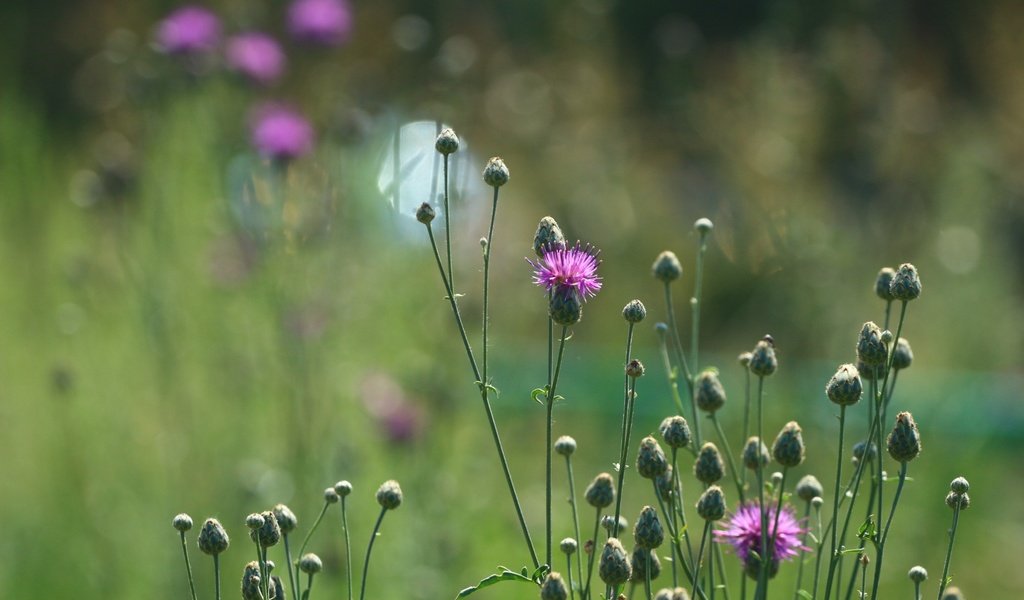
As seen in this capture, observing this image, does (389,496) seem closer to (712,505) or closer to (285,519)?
(285,519)

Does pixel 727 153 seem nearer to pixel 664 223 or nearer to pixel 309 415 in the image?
pixel 664 223

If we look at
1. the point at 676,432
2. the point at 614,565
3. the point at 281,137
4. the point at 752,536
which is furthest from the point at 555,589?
the point at 281,137

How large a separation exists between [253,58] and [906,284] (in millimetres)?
2143

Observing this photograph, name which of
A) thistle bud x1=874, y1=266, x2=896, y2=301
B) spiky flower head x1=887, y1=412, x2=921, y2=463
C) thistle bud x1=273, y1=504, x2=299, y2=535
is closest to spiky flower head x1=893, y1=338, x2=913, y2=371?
thistle bud x1=874, y1=266, x2=896, y2=301

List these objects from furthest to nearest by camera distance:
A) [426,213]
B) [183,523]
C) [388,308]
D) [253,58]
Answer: [388,308]
[253,58]
[426,213]
[183,523]

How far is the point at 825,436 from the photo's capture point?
3.15 meters

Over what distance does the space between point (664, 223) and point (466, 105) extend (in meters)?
2.60

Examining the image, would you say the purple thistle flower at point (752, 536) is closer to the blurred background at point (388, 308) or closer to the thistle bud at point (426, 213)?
the thistle bud at point (426, 213)

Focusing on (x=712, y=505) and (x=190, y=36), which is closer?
(x=712, y=505)

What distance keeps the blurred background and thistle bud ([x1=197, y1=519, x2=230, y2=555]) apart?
3.62ft

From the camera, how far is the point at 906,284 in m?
0.99

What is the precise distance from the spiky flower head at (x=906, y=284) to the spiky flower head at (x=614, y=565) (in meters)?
0.31

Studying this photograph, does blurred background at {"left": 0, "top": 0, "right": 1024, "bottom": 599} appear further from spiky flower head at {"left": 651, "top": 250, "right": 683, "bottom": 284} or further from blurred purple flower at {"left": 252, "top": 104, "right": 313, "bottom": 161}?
spiky flower head at {"left": 651, "top": 250, "right": 683, "bottom": 284}

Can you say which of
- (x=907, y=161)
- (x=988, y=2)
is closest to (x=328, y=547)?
(x=907, y=161)
